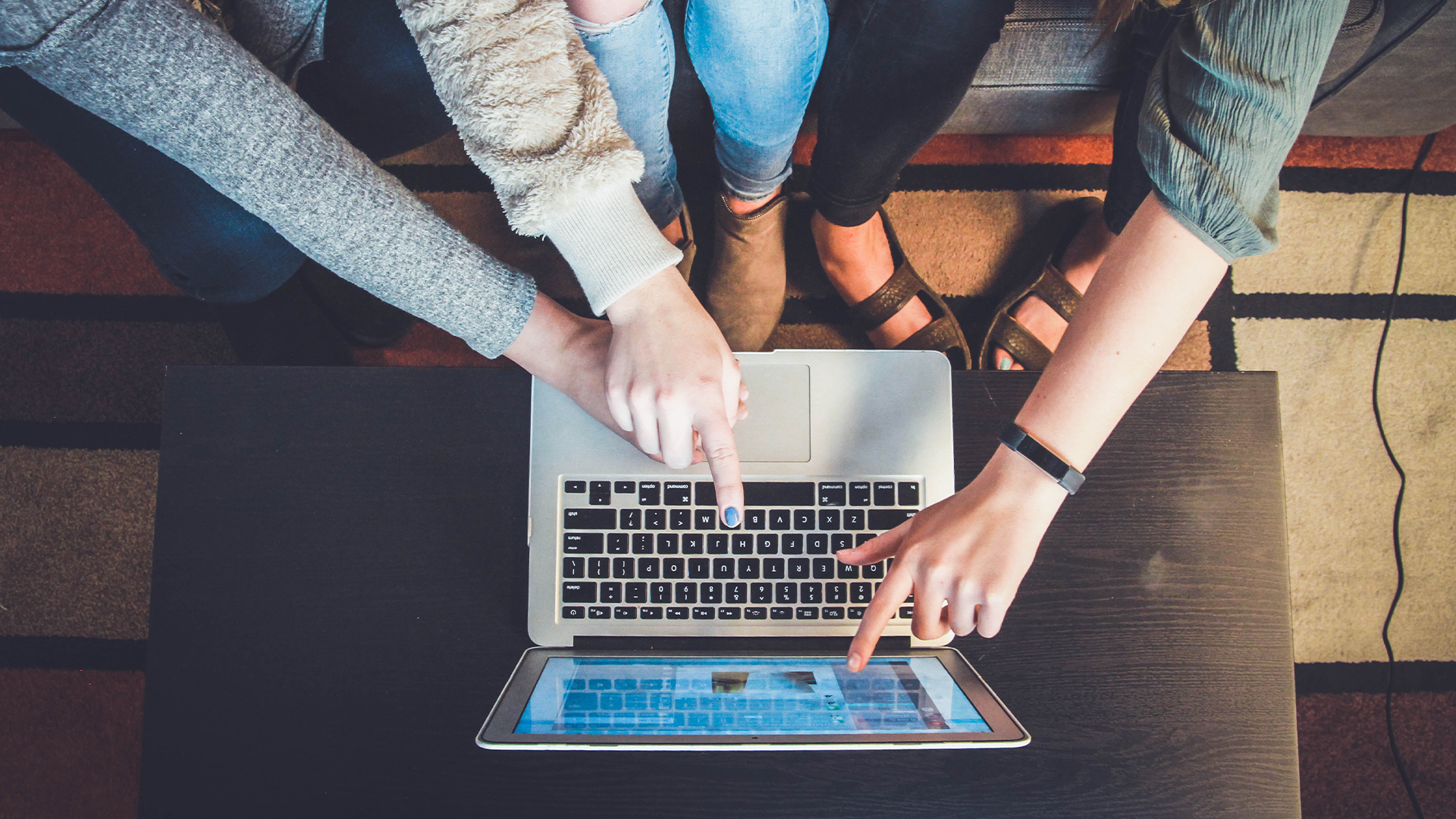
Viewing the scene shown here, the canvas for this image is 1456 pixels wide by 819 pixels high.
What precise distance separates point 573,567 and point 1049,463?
0.43 meters

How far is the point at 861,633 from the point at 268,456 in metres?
0.57

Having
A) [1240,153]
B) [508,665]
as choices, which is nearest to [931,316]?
[1240,153]

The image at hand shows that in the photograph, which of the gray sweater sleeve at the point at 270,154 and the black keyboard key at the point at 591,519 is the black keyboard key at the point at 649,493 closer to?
the black keyboard key at the point at 591,519

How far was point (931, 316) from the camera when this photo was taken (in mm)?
1108

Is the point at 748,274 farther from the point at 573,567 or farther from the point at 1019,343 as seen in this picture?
the point at 573,567

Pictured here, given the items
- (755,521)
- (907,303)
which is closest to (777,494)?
(755,521)

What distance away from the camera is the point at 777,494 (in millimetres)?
629

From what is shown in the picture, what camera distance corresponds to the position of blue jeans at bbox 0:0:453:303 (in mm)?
696

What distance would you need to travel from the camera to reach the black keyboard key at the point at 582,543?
63 centimetres

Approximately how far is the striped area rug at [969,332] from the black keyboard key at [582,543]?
2.10 feet

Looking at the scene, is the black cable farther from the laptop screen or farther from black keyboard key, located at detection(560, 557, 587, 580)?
black keyboard key, located at detection(560, 557, 587, 580)

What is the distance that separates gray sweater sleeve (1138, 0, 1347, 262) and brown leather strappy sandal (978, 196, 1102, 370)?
496 mm

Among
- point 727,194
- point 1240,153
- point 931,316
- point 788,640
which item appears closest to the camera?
point 1240,153

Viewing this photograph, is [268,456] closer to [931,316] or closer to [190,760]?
[190,760]
